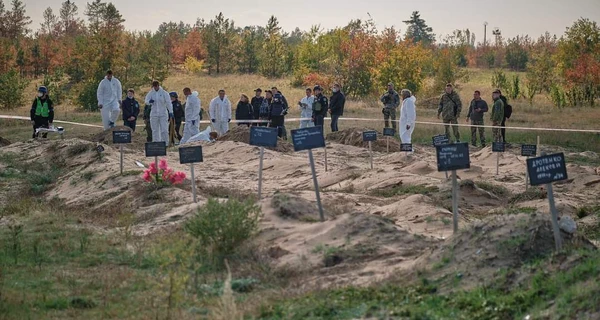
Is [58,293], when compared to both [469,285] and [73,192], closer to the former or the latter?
[469,285]

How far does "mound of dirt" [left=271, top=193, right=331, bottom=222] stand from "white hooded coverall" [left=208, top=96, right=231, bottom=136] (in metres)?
15.7

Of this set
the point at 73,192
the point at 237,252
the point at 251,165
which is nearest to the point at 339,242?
the point at 237,252

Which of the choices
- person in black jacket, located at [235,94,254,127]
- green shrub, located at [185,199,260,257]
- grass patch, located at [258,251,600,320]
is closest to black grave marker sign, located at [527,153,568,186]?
grass patch, located at [258,251,600,320]

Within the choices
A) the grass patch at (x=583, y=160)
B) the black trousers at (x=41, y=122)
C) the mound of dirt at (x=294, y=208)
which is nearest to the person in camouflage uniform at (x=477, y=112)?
the grass patch at (x=583, y=160)

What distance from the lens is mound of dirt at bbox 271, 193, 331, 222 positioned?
13.2m

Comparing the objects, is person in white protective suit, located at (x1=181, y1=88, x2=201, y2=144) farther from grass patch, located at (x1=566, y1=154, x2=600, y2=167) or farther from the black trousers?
grass patch, located at (x1=566, y1=154, x2=600, y2=167)

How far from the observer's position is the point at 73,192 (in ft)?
62.7

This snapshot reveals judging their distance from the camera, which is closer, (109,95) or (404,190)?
(404,190)

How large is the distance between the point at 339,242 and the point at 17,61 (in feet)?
208

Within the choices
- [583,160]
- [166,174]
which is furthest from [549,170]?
[583,160]

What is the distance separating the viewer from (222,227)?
37.8 ft

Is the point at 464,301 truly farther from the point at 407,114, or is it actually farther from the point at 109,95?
the point at 109,95

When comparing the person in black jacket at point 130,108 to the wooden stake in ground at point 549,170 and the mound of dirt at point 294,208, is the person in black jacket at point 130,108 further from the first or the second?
the wooden stake in ground at point 549,170

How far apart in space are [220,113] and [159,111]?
319cm
